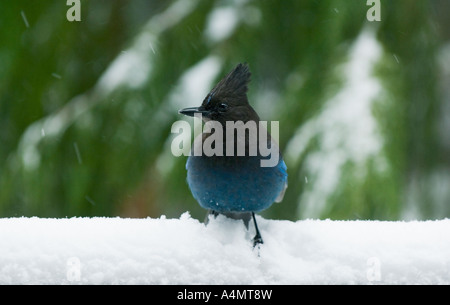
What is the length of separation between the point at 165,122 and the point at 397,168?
117 centimetres

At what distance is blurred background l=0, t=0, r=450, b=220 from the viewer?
2.56 metres

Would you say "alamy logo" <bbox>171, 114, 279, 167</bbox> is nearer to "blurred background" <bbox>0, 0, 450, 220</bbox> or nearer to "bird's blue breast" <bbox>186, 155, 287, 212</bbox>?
"bird's blue breast" <bbox>186, 155, 287, 212</bbox>

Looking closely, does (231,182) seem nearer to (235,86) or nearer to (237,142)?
(237,142)

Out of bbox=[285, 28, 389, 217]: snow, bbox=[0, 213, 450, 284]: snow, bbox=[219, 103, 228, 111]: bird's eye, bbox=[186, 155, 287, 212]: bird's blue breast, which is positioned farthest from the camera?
bbox=[285, 28, 389, 217]: snow

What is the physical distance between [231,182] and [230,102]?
301 mm

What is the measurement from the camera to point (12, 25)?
3.45 meters

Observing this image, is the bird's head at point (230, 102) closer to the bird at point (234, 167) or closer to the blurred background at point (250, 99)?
the bird at point (234, 167)

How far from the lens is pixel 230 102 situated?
84.7 inches

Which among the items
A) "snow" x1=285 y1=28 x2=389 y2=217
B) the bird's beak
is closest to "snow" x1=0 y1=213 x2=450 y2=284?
the bird's beak

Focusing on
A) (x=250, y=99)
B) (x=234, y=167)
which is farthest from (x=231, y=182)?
(x=250, y=99)

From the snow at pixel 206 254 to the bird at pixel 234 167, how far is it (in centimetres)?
31

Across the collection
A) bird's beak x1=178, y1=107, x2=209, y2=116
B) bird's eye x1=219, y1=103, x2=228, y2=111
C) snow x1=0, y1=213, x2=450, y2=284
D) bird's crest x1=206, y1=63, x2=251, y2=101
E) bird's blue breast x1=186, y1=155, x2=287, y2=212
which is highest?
bird's crest x1=206, y1=63, x2=251, y2=101

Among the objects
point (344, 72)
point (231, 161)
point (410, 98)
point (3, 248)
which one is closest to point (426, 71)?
point (410, 98)

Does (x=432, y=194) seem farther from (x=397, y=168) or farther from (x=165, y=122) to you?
(x=165, y=122)
